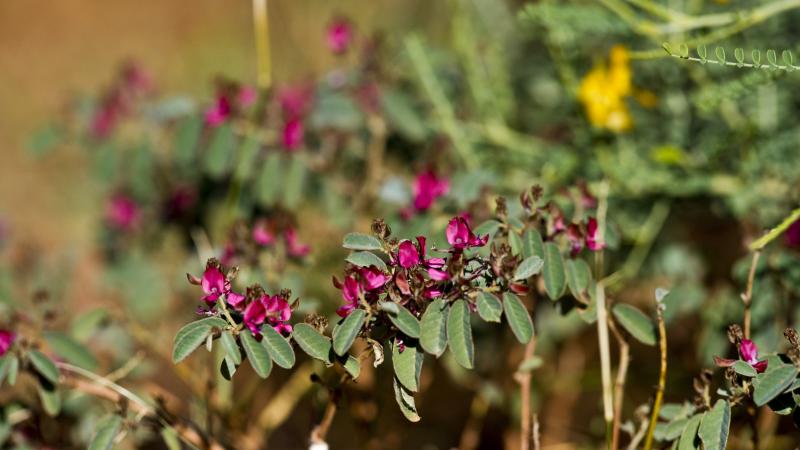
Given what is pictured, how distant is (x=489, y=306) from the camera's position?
79 centimetres

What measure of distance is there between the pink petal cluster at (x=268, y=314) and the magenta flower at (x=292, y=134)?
Answer: 59 centimetres

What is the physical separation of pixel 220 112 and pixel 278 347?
2.21 feet

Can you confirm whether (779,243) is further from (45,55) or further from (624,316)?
(45,55)

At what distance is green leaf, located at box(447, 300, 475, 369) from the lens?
2.52 ft

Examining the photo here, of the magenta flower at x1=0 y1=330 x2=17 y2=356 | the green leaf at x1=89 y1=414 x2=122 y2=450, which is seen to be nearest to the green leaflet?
the green leaf at x1=89 y1=414 x2=122 y2=450

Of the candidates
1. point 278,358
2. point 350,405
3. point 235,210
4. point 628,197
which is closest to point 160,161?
point 235,210

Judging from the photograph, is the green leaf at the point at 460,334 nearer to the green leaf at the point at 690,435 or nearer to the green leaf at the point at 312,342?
the green leaf at the point at 312,342

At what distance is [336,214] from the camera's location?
57.1 inches

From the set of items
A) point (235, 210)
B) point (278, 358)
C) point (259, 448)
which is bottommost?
point (259, 448)

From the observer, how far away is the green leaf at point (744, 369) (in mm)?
762

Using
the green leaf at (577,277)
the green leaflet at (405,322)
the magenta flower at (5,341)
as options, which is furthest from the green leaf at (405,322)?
the magenta flower at (5,341)

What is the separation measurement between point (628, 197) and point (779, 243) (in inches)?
10.6

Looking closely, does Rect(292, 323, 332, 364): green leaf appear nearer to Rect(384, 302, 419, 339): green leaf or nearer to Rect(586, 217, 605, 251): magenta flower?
Rect(384, 302, 419, 339): green leaf

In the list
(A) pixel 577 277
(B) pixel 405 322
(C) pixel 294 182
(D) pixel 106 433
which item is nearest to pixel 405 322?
(B) pixel 405 322
